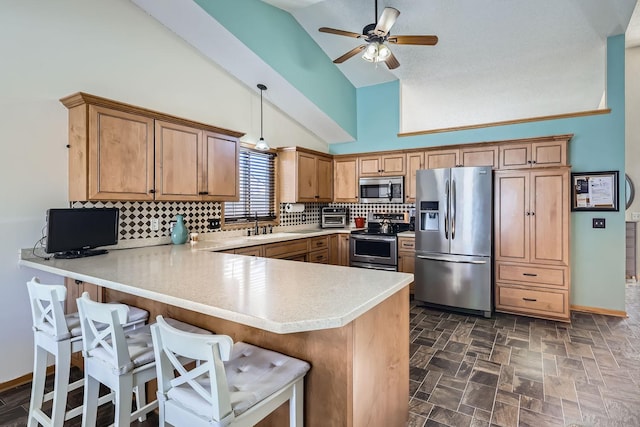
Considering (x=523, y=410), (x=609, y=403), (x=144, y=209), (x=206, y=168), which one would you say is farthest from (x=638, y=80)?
(x=144, y=209)

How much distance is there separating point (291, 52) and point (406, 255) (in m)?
3.09

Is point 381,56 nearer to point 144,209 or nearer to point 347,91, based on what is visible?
point 347,91

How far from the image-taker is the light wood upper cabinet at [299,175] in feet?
15.3

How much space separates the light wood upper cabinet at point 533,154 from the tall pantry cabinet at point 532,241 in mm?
305

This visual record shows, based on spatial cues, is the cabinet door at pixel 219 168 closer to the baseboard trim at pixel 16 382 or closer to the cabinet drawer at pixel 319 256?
the cabinet drawer at pixel 319 256

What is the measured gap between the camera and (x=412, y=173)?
479 cm

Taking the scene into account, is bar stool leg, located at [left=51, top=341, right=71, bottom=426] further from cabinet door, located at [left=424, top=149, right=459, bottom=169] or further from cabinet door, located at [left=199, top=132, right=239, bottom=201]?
cabinet door, located at [left=424, top=149, right=459, bottom=169]

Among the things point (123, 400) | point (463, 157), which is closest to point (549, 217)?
point (463, 157)

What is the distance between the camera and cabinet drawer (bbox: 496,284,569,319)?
11.7ft

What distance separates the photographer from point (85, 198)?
7.95 feet

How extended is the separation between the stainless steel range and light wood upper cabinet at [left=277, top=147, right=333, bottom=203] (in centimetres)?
93

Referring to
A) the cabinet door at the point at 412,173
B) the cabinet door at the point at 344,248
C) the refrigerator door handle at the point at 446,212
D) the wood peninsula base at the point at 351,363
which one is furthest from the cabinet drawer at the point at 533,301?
the wood peninsula base at the point at 351,363

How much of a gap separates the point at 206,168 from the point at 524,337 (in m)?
3.61

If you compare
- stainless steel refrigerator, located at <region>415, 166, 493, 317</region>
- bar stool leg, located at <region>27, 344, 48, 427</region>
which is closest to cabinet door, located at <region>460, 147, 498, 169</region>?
stainless steel refrigerator, located at <region>415, 166, 493, 317</region>
